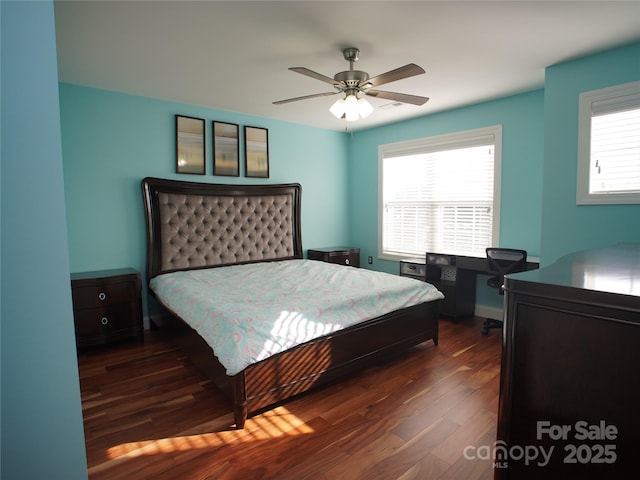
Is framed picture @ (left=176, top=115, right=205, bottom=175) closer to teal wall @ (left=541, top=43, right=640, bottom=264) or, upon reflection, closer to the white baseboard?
teal wall @ (left=541, top=43, right=640, bottom=264)

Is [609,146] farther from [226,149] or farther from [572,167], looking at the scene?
[226,149]

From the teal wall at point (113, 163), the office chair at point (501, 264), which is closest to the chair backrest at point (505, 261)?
the office chair at point (501, 264)

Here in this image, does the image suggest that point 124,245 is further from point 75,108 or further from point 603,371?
point 603,371

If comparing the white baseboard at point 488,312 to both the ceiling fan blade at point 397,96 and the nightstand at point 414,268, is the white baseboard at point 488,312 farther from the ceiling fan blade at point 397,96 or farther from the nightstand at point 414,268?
the ceiling fan blade at point 397,96

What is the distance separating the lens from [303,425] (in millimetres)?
2115

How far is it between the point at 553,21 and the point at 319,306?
244 cm

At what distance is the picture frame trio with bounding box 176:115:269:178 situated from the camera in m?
4.02

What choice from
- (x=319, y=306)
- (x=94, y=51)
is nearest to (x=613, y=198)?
(x=319, y=306)

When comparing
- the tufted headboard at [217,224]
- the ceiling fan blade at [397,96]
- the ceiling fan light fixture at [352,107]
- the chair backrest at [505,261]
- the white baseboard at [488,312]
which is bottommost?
the white baseboard at [488,312]

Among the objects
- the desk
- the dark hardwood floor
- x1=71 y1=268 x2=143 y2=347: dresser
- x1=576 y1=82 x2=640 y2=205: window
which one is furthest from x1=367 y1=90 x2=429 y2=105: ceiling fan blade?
x1=71 y1=268 x2=143 y2=347: dresser

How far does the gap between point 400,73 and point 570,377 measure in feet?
6.57

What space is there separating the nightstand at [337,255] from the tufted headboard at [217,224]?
0.92 feet

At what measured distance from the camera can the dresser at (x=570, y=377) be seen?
2.74ft

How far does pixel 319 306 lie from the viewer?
251 cm
